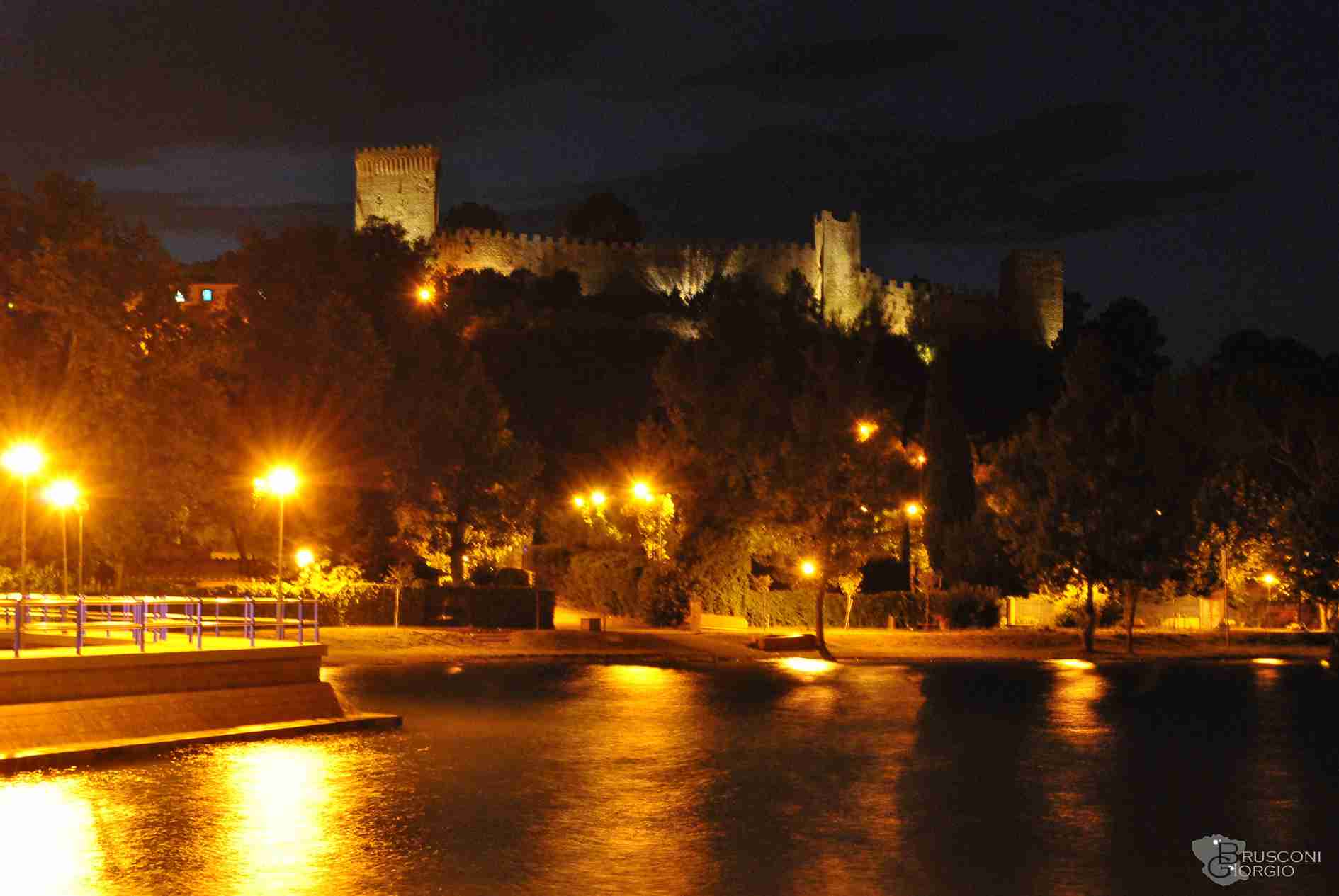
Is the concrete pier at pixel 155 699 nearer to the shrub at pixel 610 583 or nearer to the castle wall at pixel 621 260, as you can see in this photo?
the shrub at pixel 610 583

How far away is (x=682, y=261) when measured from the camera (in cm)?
10725

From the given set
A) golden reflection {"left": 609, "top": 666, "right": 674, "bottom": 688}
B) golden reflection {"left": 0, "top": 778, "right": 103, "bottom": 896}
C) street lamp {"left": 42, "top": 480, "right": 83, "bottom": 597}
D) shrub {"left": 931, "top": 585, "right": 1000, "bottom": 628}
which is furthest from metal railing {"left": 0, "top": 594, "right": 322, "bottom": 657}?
shrub {"left": 931, "top": 585, "right": 1000, "bottom": 628}

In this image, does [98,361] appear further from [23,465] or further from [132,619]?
[132,619]

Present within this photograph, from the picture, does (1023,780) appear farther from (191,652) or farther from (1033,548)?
(1033,548)

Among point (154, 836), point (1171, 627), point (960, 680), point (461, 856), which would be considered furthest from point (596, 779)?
point (1171, 627)

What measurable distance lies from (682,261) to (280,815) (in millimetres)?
94222

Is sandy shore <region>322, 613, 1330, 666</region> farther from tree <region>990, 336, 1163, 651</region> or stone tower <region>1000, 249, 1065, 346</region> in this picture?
stone tower <region>1000, 249, 1065, 346</region>

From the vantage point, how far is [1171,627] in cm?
4612

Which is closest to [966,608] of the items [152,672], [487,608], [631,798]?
[487,608]

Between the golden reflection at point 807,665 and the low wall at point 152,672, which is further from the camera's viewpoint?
the golden reflection at point 807,665

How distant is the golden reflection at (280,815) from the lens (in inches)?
483

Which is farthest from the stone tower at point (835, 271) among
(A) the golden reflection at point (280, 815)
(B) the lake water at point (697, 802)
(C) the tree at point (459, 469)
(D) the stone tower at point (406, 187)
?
(A) the golden reflection at point (280, 815)

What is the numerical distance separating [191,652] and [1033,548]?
2635 centimetres

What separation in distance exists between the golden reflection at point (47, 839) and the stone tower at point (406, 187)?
95.5 meters
